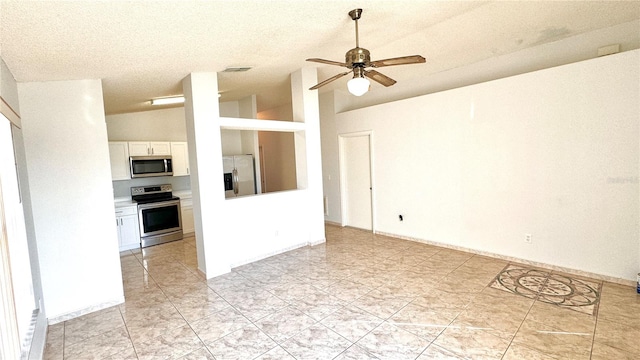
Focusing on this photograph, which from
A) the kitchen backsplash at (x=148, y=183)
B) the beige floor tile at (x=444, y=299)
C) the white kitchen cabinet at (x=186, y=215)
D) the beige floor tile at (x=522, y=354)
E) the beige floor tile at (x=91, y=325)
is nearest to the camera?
the beige floor tile at (x=522, y=354)

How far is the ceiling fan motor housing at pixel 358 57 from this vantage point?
8.35 ft

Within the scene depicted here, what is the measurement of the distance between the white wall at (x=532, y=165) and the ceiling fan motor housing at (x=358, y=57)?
7.91ft

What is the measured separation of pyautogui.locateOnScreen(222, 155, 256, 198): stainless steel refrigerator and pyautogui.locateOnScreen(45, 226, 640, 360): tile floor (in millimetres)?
2598

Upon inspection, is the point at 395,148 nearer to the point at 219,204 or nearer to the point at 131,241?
the point at 219,204

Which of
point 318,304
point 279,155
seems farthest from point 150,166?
point 318,304

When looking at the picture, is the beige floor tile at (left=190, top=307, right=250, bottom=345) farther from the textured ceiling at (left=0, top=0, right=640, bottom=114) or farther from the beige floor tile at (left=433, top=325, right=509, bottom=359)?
the textured ceiling at (left=0, top=0, right=640, bottom=114)

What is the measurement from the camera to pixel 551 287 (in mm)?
3135

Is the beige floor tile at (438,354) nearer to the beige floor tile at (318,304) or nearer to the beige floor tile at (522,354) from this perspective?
the beige floor tile at (522,354)

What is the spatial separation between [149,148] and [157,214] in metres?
1.30

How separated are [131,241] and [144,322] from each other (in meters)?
2.90

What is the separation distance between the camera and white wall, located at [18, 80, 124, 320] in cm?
272

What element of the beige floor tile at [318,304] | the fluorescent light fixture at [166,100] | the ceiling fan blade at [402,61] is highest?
the fluorescent light fixture at [166,100]

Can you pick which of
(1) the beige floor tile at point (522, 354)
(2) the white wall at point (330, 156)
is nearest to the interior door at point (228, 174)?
(2) the white wall at point (330, 156)

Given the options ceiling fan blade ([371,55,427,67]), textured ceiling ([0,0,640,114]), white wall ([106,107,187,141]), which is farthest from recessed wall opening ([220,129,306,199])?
ceiling fan blade ([371,55,427,67])
